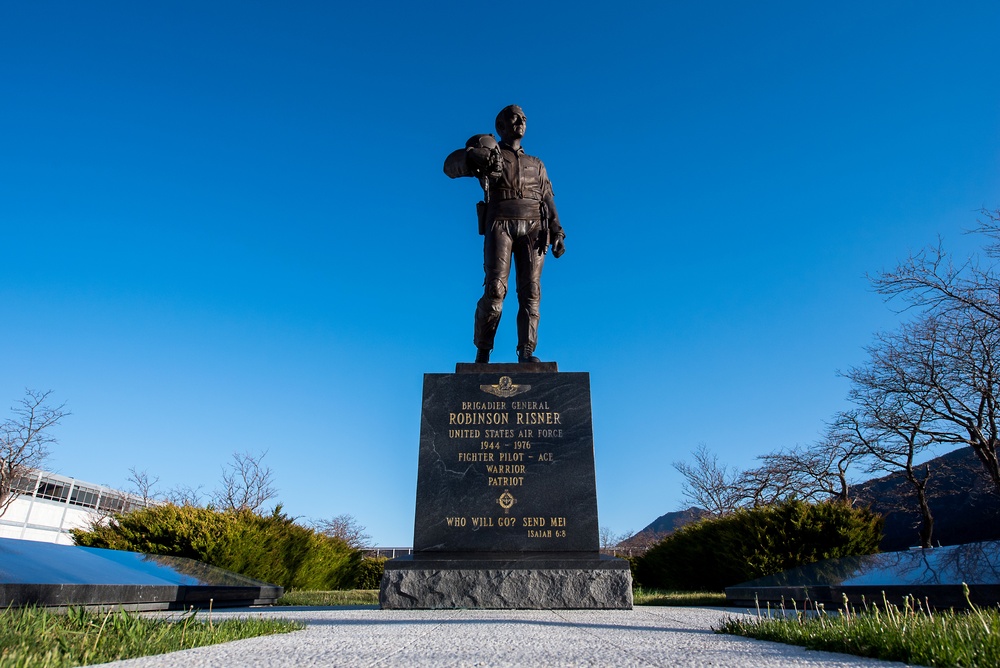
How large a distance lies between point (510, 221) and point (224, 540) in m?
6.75

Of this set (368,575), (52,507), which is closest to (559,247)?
(368,575)

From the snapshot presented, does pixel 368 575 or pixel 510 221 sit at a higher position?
pixel 510 221

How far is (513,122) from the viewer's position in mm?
8805

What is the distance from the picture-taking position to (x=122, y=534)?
10.3 meters

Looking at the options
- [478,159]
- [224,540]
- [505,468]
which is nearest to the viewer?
[505,468]

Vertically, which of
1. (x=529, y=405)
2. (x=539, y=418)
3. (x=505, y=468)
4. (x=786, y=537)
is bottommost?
(x=786, y=537)

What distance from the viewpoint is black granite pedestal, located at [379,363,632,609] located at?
6.14m

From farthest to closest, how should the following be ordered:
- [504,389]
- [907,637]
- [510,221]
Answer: [510,221] → [504,389] → [907,637]

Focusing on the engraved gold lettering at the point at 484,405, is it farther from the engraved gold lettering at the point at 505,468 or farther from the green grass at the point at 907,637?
the green grass at the point at 907,637

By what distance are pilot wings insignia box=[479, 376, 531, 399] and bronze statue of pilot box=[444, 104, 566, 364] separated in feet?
2.11

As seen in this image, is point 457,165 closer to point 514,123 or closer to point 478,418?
point 514,123

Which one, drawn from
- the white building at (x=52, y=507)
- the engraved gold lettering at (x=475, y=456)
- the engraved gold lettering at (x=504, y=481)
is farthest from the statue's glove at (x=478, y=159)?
the white building at (x=52, y=507)

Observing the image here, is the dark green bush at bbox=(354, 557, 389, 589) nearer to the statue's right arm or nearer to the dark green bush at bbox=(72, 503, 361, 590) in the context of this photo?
the dark green bush at bbox=(72, 503, 361, 590)

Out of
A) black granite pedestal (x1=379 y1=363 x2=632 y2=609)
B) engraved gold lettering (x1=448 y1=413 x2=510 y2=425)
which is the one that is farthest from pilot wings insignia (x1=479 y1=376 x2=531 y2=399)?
engraved gold lettering (x1=448 y1=413 x2=510 y2=425)
